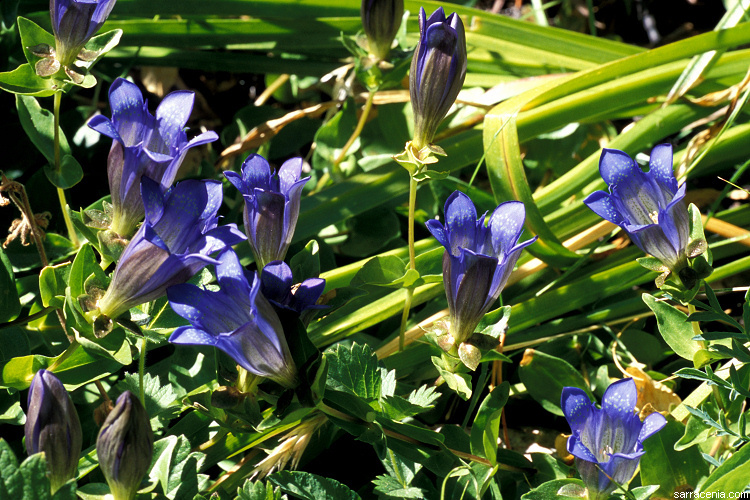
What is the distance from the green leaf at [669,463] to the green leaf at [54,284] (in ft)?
3.38

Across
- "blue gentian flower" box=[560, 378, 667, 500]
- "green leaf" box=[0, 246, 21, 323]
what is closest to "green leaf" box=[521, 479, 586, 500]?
"blue gentian flower" box=[560, 378, 667, 500]

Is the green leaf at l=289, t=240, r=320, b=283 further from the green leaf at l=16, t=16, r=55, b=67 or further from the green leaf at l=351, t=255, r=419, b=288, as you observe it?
the green leaf at l=16, t=16, r=55, b=67

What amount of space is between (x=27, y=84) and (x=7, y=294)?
0.38 metres

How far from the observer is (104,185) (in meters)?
1.63

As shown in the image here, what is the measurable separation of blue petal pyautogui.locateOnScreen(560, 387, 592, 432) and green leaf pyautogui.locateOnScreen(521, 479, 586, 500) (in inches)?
3.6

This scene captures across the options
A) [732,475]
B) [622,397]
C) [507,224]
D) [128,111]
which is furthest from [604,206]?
[128,111]

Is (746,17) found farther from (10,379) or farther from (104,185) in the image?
(10,379)

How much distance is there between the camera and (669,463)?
1194mm

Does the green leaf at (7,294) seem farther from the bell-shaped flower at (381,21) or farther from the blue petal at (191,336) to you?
the bell-shaped flower at (381,21)

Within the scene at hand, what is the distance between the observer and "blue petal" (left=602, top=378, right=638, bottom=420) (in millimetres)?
1028

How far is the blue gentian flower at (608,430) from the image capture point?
1007mm

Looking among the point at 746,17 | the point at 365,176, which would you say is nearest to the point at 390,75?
the point at 365,176

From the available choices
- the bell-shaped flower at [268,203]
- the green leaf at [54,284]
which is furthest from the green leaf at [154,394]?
the bell-shaped flower at [268,203]

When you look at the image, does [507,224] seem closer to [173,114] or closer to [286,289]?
[286,289]
